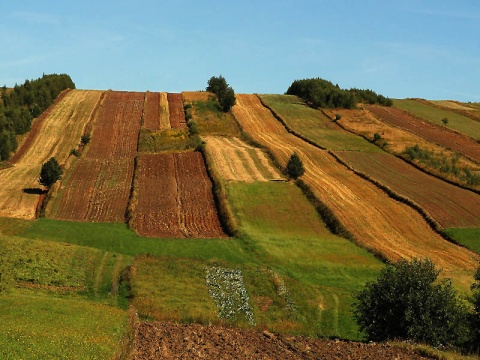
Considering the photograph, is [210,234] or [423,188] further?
[423,188]

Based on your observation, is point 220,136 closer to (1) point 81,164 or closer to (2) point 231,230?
(1) point 81,164

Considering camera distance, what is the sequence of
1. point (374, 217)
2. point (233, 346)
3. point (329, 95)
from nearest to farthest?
point (233, 346) < point (374, 217) < point (329, 95)

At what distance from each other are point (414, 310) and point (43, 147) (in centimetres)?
7368

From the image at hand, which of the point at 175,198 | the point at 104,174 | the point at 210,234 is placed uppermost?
the point at 104,174

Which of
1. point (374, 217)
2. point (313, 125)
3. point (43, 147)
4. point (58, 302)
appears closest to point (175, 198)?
point (374, 217)

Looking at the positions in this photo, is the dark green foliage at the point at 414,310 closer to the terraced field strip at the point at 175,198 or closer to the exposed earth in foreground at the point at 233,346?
the exposed earth in foreground at the point at 233,346

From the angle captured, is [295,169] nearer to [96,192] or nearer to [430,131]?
[96,192]

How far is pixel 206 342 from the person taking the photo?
31781mm

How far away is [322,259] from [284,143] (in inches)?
1918

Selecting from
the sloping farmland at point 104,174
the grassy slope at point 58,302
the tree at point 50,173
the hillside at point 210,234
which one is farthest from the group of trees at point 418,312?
the tree at point 50,173

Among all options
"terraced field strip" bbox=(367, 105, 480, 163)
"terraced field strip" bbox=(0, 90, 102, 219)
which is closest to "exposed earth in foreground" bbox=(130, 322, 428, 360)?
"terraced field strip" bbox=(0, 90, 102, 219)

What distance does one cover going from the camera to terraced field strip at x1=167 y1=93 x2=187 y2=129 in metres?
111

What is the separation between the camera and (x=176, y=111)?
400 feet

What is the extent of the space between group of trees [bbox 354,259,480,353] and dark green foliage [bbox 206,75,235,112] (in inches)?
3504
